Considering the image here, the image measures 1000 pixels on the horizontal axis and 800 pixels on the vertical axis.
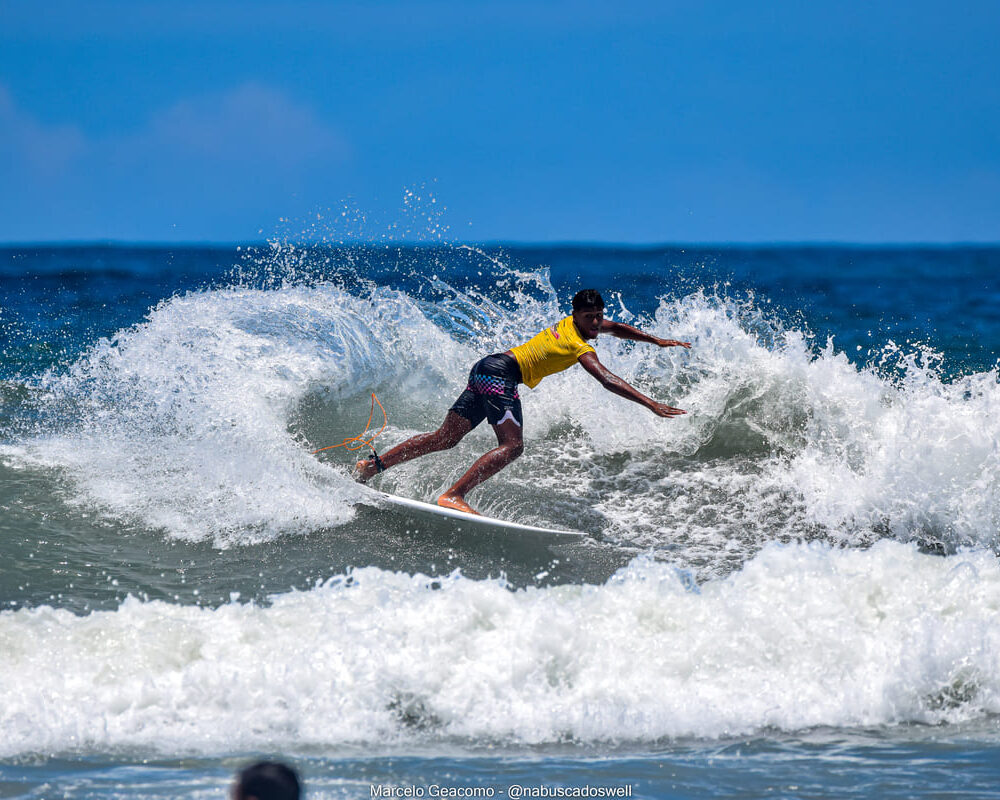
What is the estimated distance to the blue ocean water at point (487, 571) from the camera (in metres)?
4.31

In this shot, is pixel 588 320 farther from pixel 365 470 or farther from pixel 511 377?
pixel 365 470

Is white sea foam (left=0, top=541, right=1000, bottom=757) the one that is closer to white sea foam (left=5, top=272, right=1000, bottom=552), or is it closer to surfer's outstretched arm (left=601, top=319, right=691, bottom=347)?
white sea foam (left=5, top=272, right=1000, bottom=552)

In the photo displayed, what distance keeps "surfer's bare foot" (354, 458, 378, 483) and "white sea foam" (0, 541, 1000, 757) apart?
5.88 ft

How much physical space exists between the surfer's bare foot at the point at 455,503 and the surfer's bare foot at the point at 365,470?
2.14ft

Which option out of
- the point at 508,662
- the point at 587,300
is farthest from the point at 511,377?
the point at 508,662

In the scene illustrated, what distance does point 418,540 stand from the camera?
6859mm

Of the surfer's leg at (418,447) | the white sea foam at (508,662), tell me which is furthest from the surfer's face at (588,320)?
the white sea foam at (508,662)

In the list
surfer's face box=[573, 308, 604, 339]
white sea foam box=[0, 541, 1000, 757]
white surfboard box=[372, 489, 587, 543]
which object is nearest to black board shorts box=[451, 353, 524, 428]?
Answer: surfer's face box=[573, 308, 604, 339]

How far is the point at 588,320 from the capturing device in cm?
691

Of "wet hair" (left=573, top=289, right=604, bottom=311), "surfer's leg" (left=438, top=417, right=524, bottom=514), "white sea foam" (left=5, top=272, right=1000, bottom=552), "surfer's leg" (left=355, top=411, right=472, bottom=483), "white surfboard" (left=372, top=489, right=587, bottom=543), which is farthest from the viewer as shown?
"surfer's leg" (left=355, top=411, right=472, bottom=483)

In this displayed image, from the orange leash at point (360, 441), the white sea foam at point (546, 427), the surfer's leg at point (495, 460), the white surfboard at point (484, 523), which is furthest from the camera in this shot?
the orange leash at point (360, 441)

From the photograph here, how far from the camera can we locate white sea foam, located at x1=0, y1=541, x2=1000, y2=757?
4.48 m

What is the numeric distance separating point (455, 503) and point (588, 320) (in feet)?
4.98

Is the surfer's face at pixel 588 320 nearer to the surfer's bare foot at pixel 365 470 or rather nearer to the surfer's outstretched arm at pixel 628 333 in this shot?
the surfer's outstretched arm at pixel 628 333
